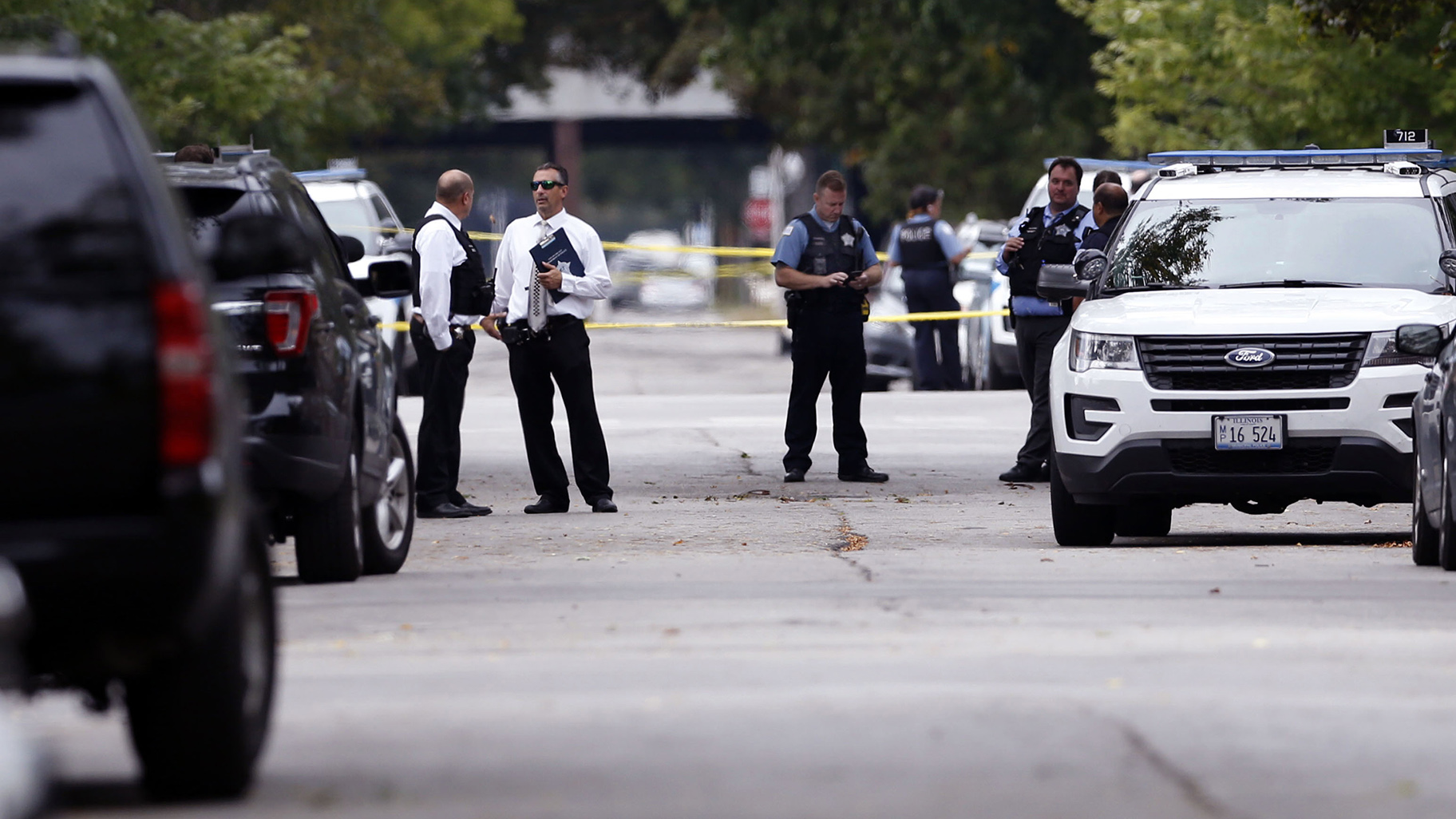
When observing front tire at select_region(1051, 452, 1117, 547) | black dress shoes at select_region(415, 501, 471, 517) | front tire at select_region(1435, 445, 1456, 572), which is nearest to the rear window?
front tire at select_region(1435, 445, 1456, 572)

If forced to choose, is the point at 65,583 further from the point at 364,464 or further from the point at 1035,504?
the point at 1035,504

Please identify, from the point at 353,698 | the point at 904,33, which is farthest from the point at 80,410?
the point at 904,33

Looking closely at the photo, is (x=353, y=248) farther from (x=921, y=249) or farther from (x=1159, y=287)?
(x=921, y=249)

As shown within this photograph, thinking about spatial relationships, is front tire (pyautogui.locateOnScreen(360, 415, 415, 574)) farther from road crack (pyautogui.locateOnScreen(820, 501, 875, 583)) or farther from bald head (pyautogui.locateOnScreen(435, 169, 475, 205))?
bald head (pyautogui.locateOnScreen(435, 169, 475, 205))

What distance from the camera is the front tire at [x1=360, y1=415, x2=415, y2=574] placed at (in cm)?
1124

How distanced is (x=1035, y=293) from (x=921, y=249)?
971 centimetres

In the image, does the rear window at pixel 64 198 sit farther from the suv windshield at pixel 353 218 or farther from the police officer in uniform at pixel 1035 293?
the suv windshield at pixel 353 218

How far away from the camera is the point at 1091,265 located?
521 inches

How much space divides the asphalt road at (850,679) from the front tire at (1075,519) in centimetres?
28

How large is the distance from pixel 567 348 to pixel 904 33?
29031 mm

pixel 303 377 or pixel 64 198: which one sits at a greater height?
pixel 64 198

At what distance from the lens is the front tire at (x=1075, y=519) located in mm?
12594

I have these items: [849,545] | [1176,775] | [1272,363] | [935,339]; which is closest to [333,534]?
[849,545]

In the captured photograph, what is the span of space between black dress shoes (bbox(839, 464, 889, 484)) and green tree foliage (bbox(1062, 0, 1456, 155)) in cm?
626
